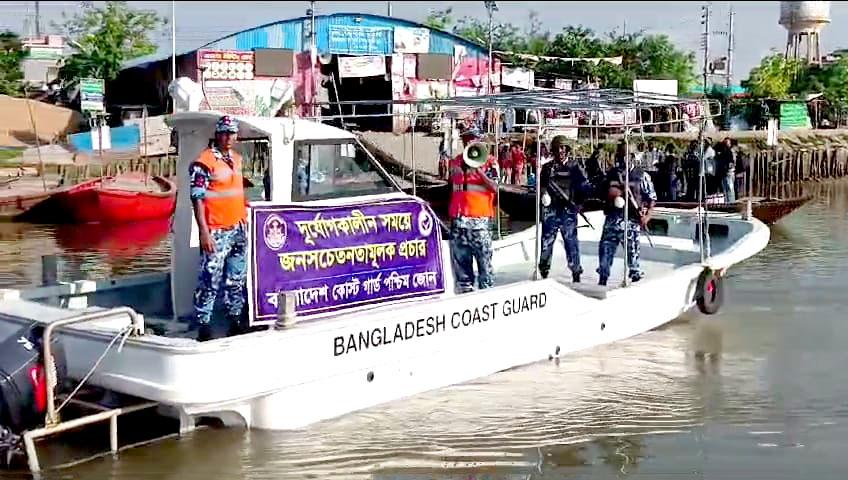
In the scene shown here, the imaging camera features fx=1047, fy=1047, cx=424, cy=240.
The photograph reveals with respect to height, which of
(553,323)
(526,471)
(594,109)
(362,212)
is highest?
(594,109)

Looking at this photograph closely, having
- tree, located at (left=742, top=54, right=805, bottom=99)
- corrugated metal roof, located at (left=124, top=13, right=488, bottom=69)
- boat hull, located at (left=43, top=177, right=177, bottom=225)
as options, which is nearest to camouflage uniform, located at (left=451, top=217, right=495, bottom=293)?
boat hull, located at (left=43, top=177, right=177, bottom=225)

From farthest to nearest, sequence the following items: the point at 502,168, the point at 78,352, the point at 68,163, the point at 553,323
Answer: the point at 68,163 → the point at 502,168 → the point at 553,323 → the point at 78,352

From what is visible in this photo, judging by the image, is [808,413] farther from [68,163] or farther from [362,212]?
[68,163]

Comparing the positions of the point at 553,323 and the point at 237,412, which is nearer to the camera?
the point at 237,412

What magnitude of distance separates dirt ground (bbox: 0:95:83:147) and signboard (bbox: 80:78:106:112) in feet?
6.08

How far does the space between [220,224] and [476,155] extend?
268 centimetres

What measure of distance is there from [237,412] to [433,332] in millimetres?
1656

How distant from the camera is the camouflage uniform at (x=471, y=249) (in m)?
9.12

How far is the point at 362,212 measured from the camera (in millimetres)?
7828

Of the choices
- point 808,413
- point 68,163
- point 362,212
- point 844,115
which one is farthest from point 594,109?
point 844,115

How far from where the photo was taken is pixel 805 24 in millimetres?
59531

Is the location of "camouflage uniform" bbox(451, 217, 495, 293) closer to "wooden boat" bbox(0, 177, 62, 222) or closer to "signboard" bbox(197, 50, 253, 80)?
"wooden boat" bbox(0, 177, 62, 222)

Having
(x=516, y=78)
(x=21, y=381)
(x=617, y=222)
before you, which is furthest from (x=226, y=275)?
(x=516, y=78)

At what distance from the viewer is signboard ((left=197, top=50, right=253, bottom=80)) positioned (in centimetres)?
2898
